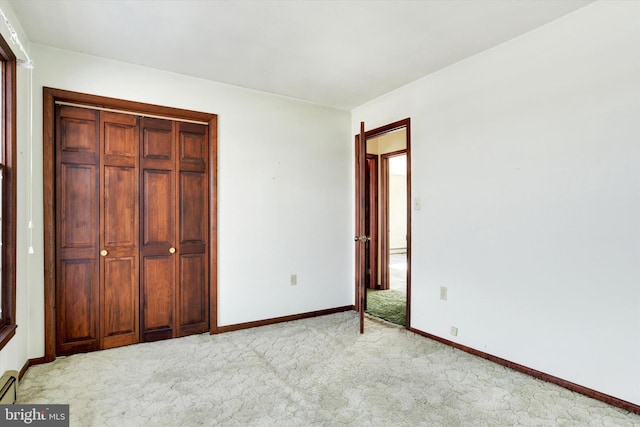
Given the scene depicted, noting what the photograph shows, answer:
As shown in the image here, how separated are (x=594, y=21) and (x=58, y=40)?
12.5ft

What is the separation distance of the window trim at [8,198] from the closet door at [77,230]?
563mm

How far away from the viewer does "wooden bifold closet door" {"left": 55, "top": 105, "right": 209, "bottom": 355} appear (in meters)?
3.00

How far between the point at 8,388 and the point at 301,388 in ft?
5.65

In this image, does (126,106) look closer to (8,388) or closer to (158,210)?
(158,210)

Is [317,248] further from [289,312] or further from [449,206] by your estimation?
[449,206]

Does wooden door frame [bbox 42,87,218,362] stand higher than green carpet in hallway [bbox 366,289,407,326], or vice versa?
wooden door frame [bbox 42,87,218,362]

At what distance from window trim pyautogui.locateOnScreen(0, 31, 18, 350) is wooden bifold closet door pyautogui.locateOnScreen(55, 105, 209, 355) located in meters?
0.56

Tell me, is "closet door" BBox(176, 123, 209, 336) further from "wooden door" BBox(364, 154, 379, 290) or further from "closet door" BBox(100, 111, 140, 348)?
"wooden door" BBox(364, 154, 379, 290)

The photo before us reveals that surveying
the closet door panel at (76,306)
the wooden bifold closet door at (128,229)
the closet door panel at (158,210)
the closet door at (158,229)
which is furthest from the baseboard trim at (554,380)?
the closet door panel at (76,306)

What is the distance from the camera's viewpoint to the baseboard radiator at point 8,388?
6.50ft

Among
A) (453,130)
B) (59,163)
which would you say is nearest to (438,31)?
(453,130)

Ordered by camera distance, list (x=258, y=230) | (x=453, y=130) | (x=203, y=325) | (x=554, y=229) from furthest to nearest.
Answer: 1. (x=258, y=230)
2. (x=203, y=325)
3. (x=453, y=130)
4. (x=554, y=229)

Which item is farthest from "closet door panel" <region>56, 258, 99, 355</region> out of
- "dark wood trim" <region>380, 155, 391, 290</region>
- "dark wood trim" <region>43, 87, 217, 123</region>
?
"dark wood trim" <region>380, 155, 391, 290</region>

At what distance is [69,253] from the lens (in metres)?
2.99
